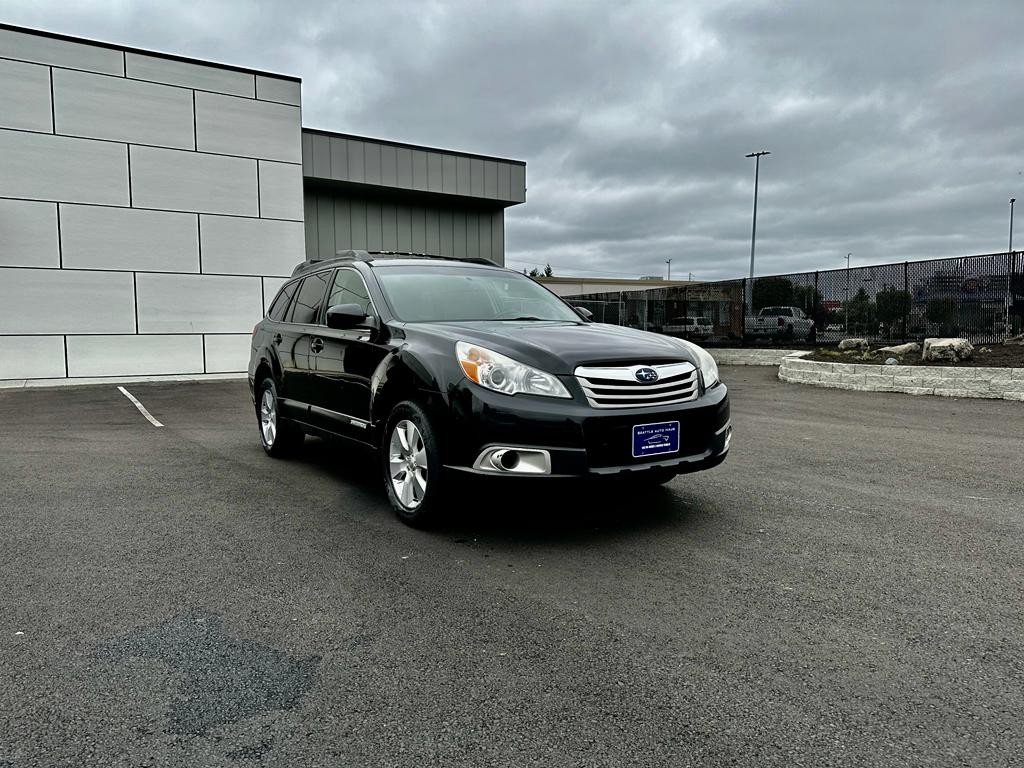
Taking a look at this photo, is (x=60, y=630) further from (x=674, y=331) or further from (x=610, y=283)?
(x=610, y=283)

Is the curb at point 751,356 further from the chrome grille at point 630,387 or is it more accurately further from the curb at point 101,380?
the chrome grille at point 630,387

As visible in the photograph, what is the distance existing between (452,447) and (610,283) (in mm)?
66068

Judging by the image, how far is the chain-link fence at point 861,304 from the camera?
14875mm

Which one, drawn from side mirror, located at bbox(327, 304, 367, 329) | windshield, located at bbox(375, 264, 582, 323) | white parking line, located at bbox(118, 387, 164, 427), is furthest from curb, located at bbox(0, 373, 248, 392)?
side mirror, located at bbox(327, 304, 367, 329)

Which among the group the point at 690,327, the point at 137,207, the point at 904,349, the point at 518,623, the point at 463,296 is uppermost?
the point at 137,207

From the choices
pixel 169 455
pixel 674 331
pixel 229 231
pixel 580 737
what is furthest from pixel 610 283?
pixel 580 737

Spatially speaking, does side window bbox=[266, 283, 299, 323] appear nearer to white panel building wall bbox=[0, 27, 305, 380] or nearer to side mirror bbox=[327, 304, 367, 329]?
side mirror bbox=[327, 304, 367, 329]

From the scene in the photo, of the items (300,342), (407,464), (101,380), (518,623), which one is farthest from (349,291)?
(101,380)

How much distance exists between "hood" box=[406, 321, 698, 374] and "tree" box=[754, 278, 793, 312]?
16.5 m

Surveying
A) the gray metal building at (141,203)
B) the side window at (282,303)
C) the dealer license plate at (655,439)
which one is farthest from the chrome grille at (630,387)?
the gray metal building at (141,203)

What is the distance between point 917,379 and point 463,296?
10.3 metres

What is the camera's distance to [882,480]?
19.9ft

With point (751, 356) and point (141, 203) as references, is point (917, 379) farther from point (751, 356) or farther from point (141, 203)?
point (141, 203)

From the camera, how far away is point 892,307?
16.6 m
